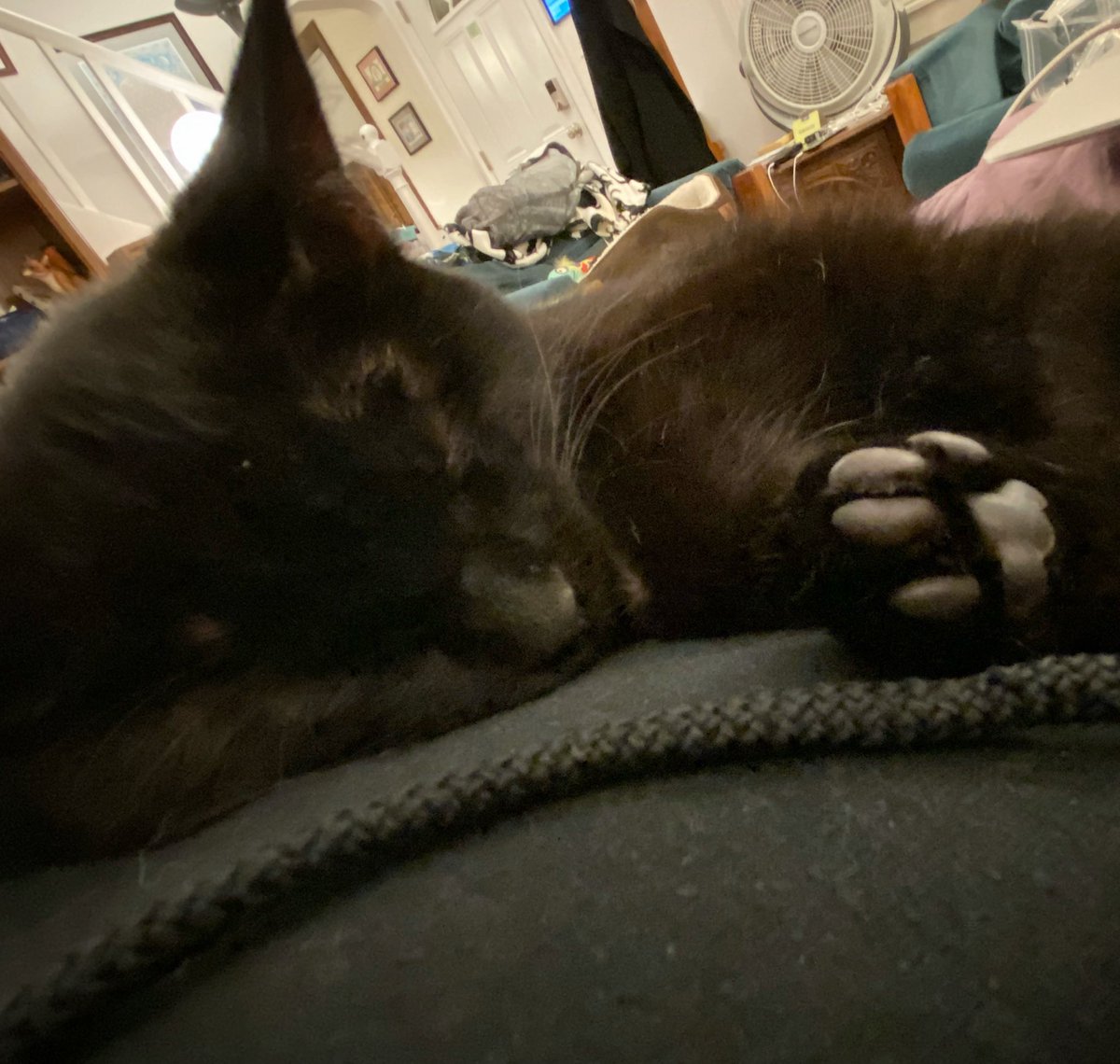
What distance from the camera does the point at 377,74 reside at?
19.2ft

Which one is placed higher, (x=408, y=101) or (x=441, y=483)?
(x=408, y=101)

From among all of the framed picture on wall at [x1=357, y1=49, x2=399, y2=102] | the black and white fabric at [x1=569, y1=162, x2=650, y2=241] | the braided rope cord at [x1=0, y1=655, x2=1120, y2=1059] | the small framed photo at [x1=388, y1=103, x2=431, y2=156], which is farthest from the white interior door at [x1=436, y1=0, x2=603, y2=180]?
the braided rope cord at [x1=0, y1=655, x2=1120, y2=1059]

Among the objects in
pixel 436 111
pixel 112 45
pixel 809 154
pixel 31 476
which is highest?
pixel 112 45

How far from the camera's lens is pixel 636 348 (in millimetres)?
719

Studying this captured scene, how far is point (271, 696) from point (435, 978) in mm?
275

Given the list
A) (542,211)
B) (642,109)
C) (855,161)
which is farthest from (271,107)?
(642,109)

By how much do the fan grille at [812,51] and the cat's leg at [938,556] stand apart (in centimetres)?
333

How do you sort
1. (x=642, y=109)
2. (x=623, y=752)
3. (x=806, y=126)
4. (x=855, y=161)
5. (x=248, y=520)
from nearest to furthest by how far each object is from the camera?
(x=623, y=752) → (x=248, y=520) → (x=855, y=161) → (x=806, y=126) → (x=642, y=109)

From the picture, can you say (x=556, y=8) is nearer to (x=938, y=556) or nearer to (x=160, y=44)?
(x=160, y=44)

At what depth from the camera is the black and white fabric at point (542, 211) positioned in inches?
131

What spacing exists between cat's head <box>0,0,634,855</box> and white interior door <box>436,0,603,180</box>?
4867 mm

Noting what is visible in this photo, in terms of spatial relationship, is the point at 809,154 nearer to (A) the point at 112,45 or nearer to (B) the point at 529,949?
(B) the point at 529,949

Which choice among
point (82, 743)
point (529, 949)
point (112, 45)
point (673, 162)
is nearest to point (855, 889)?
point (529, 949)

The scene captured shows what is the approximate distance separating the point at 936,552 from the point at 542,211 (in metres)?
3.25
